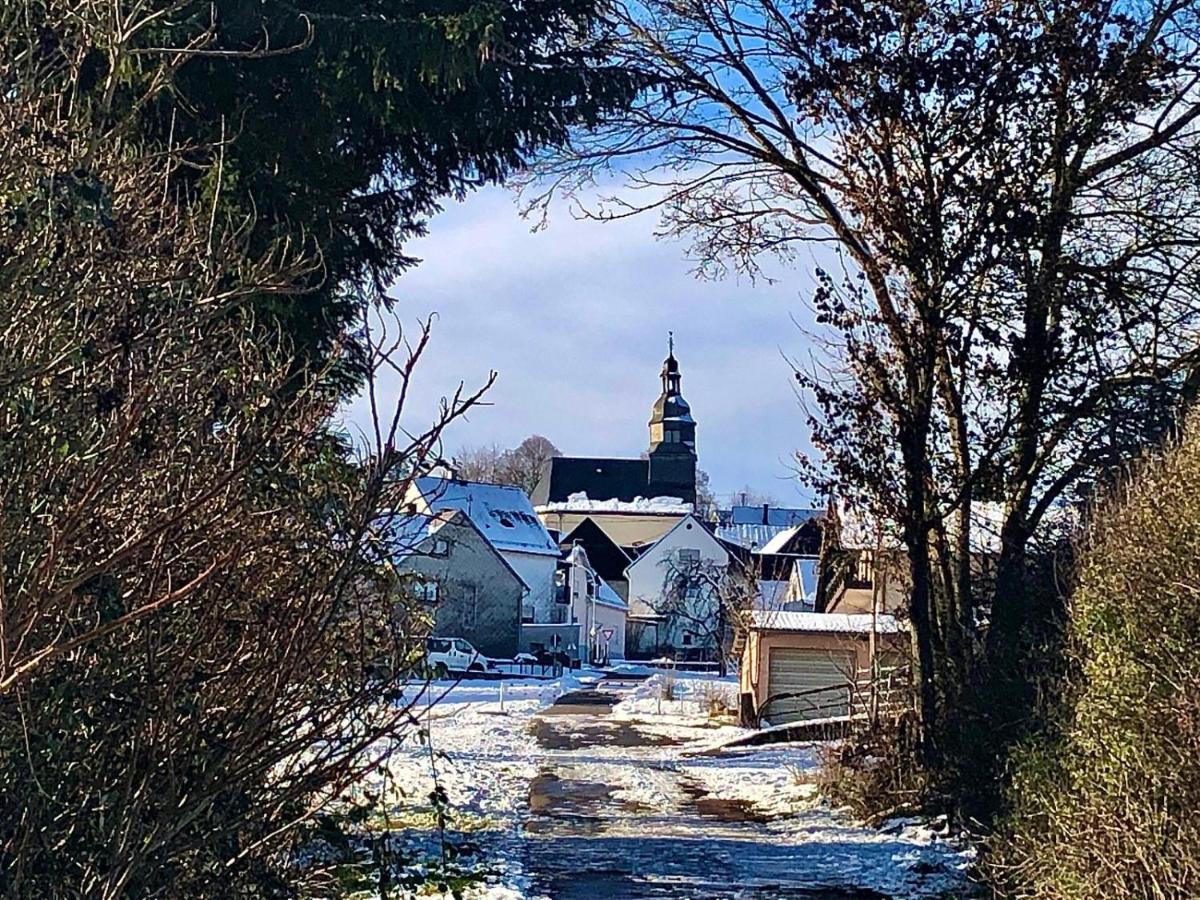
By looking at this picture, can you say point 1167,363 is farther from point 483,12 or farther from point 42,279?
point 42,279

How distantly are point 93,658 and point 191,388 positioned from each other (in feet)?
2.83

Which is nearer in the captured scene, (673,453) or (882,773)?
(882,773)

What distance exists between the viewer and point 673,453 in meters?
109

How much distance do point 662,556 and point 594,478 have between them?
87.7ft

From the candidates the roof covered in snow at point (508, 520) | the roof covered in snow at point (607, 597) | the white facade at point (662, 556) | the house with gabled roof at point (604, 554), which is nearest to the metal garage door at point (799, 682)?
the roof covered in snow at point (508, 520)

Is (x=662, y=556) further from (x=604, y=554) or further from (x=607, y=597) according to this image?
(x=604, y=554)

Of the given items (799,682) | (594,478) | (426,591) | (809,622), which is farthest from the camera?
(594,478)

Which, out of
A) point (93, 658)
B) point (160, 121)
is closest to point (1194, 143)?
point (160, 121)

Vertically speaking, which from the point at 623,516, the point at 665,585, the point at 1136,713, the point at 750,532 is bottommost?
the point at 1136,713

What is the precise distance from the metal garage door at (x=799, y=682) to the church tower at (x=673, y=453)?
258ft

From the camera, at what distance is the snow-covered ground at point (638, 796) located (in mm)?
11758

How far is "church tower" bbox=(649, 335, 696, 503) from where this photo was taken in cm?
10856

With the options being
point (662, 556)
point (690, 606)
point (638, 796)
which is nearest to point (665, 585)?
point (662, 556)

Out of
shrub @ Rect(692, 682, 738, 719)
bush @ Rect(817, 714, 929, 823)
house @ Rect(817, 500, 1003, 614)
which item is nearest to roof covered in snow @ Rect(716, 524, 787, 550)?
shrub @ Rect(692, 682, 738, 719)
